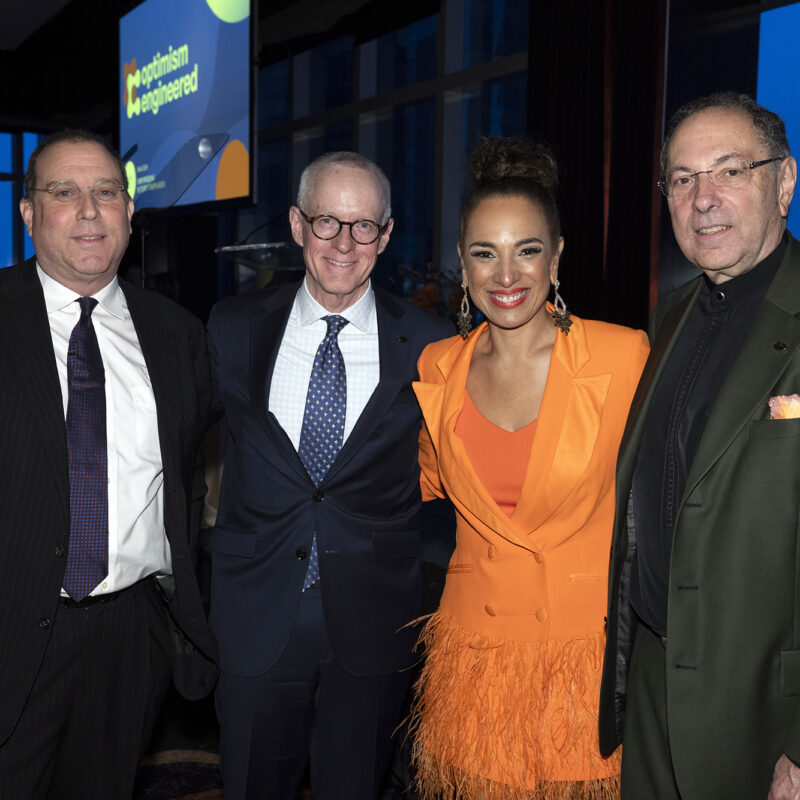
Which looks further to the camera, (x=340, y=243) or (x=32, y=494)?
(x=340, y=243)

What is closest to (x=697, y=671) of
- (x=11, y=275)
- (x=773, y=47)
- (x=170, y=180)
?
(x=11, y=275)

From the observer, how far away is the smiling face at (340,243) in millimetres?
2262

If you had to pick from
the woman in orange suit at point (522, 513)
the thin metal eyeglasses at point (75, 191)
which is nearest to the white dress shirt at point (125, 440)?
the thin metal eyeglasses at point (75, 191)

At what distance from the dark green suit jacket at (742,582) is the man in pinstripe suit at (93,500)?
3.78 feet

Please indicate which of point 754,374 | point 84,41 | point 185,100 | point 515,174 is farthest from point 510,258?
point 84,41

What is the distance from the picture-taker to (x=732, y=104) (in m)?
1.73

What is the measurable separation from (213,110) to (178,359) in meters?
3.54

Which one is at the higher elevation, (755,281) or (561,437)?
(755,281)

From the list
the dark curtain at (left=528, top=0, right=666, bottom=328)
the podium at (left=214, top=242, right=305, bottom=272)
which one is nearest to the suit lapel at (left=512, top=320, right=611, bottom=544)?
the dark curtain at (left=528, top=0, right=666, bottom=328)

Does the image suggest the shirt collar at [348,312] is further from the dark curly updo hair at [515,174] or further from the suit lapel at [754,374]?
the suit lapel at [754,374]

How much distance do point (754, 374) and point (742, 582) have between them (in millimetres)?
366

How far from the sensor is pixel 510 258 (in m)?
2.06

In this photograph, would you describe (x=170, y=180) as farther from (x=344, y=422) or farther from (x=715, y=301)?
(x=715, y=301)

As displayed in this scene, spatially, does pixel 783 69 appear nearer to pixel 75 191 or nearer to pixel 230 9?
pixel 75 191
